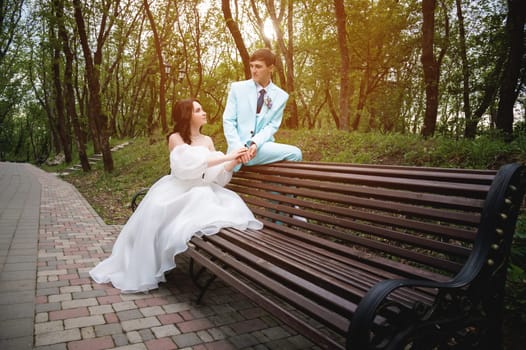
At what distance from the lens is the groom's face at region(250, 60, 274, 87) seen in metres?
3.93

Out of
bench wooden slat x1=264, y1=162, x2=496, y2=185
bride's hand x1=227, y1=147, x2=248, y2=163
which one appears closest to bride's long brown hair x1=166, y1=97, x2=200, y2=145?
bride's hand x1=227, y1=147, x2=248, y2=163

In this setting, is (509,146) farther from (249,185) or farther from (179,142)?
(179,142)

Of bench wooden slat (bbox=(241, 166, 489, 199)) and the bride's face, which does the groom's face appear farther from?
bench wooden slat (bbox=(241, 166, 489, 199))

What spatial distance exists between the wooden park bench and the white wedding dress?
1.35 feet

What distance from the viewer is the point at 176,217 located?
11.5 ft

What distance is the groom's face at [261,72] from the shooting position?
3928 mm

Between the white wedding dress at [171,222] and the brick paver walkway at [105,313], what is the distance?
178 millimetres

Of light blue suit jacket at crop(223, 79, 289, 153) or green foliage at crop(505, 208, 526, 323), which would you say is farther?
light blue suit jacket at crop(223, 79, 289, 153)

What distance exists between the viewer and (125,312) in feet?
9.69

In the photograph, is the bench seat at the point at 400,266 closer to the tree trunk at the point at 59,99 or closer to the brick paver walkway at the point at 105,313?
the brick paver walkway at the point at 105,313

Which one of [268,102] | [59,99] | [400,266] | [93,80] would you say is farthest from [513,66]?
[59,99]

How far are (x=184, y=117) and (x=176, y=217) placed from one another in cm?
125

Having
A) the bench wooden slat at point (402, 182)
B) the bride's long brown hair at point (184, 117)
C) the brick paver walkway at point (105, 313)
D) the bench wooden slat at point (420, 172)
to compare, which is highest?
the bride's long brown hair at point (184, 117)

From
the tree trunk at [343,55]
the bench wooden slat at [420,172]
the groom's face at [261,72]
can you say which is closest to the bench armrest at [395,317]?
the bench wooden slat at [420,172]
